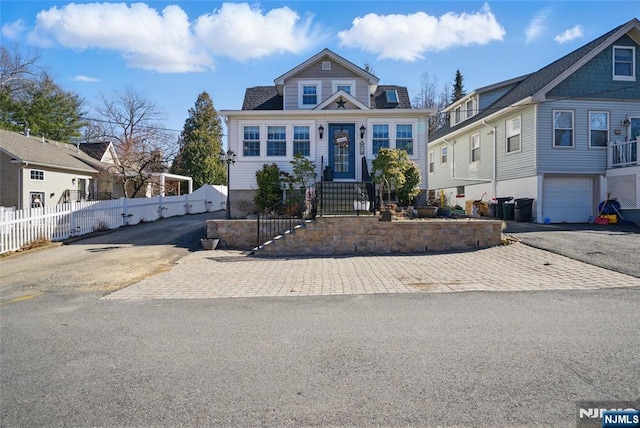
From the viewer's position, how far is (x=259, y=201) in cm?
1586

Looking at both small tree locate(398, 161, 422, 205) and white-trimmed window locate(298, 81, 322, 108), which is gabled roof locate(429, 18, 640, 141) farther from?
white-trimmed window locate(298, 81, 322, 108)

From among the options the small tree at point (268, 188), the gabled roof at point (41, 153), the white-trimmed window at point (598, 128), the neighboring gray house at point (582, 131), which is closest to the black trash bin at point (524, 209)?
the neighboring gray house at point (582, 131)

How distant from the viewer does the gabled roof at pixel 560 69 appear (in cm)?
1653

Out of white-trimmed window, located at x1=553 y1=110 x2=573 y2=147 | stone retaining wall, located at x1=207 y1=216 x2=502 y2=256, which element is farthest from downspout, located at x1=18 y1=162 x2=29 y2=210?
white-trimmed window, located at x1=553 y1=110 x2=573 y2=147

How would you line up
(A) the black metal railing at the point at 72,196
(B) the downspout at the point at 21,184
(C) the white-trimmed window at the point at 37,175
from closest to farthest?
(B) the downspout at the point at 21,184, (C) the white-trimmed window at the point at 37,175, (A) the black metal railing at the point at 72,196

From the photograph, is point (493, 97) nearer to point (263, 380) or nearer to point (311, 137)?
point (311, 137)

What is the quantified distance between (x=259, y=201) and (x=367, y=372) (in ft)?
42.2

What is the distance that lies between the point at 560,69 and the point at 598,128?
3.18 meters

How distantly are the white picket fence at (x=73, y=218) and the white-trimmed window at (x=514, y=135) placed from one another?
18600 mm

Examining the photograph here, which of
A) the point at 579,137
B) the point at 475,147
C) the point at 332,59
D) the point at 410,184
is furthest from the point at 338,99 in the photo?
the point at 579,137

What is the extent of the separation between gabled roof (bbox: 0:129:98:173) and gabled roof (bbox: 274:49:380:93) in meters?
16.4

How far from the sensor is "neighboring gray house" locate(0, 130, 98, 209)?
73.6 feet

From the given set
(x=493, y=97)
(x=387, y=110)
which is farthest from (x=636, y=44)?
(x=387, y=110)

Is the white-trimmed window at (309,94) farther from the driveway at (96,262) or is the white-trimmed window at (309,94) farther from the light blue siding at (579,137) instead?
the light blue siding at (579,137)
